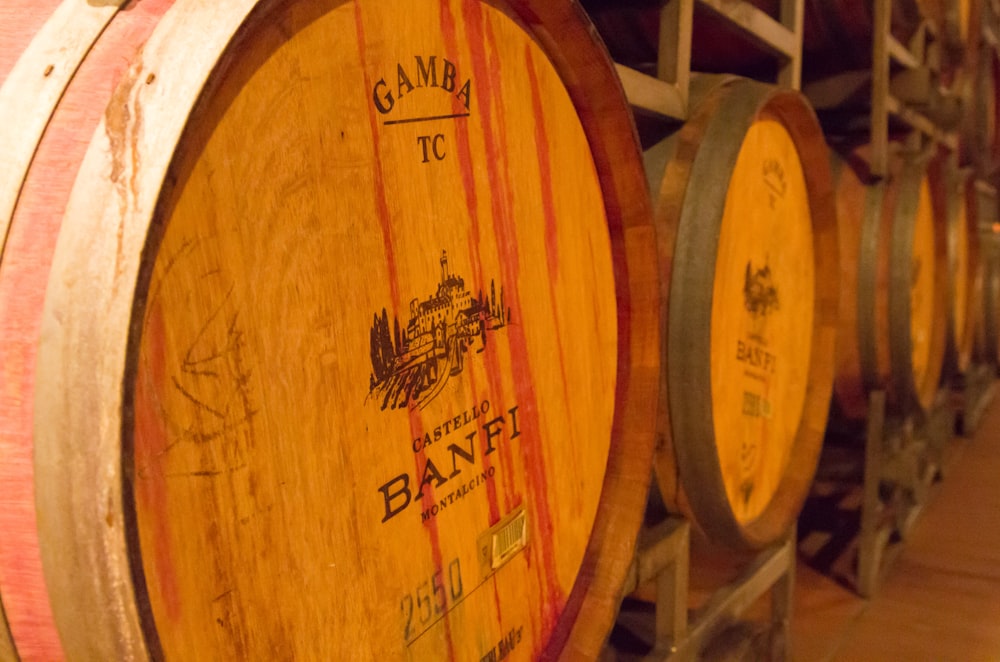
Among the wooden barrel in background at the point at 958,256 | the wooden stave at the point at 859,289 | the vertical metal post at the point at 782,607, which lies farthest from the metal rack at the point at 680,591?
the wooden barrel in background at the point at 958,256

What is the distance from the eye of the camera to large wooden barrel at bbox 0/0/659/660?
0.50m

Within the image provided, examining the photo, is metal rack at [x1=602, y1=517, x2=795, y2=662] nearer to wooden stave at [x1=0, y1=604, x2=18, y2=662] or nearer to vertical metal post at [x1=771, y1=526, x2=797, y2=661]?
vertical metal post at [x1=771, y1=526, x2=797, y2=661]

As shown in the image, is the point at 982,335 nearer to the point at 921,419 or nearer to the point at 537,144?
the point at 921,419

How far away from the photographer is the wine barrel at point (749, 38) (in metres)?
1.69

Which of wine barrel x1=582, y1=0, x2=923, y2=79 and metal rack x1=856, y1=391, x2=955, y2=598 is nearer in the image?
wine barrel x1=582, y1=0, x2=923, y2=79

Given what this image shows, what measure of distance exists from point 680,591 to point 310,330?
3.70 feet

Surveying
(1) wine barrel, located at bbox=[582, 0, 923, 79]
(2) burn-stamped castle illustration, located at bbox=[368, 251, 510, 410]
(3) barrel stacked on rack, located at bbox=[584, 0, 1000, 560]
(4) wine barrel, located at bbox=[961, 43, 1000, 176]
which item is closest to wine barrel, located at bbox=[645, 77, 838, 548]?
(3) barrel stacked on rack, located at bbox=[584, 0, 1000, 560]

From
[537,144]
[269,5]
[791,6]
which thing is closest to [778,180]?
[791,6]

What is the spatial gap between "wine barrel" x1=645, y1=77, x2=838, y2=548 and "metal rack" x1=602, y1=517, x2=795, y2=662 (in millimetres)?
71

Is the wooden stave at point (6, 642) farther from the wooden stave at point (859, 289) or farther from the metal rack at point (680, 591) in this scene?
the wooden stave at point (859, 289)

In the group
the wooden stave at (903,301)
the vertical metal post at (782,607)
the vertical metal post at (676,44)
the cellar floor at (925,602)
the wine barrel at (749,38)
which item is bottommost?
the cellar floor at (925,602)

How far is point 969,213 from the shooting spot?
3826mm

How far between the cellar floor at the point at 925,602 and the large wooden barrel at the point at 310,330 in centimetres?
181

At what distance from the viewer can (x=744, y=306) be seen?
1566 millimetres
